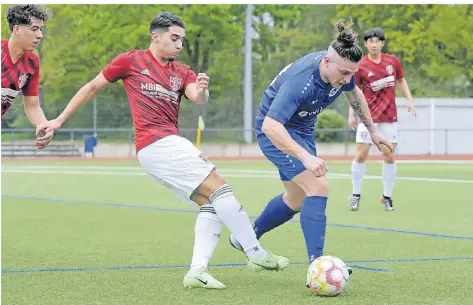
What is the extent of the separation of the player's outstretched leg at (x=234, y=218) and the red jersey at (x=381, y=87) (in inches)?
249

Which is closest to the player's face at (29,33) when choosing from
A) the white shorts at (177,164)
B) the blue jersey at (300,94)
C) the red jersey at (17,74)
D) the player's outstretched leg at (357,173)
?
the red jersey at (17,74)

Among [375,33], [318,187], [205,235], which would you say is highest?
[375,33]

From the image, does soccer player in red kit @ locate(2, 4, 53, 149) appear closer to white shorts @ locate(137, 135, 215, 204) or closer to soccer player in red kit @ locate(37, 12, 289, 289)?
soccer player in red kit @ locate(37, 12, 289, 289)

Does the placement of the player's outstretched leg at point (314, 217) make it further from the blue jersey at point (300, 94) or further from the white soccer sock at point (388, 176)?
the white soccer sock at point (388, 176)

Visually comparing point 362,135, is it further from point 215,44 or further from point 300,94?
point 215,44

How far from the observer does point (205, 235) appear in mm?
6789

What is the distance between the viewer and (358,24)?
47.2 metres

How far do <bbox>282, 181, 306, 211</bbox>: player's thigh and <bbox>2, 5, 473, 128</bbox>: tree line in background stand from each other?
3073 cm

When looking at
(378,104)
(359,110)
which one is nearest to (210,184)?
(359,110)

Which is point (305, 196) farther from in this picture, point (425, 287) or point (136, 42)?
point (136, 42)

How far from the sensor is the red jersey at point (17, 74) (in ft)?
25.0

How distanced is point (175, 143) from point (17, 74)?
162 centimetres

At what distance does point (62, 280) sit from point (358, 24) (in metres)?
41.5

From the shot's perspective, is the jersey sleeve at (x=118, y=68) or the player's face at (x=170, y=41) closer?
the player's face at (x=170, y=41)
